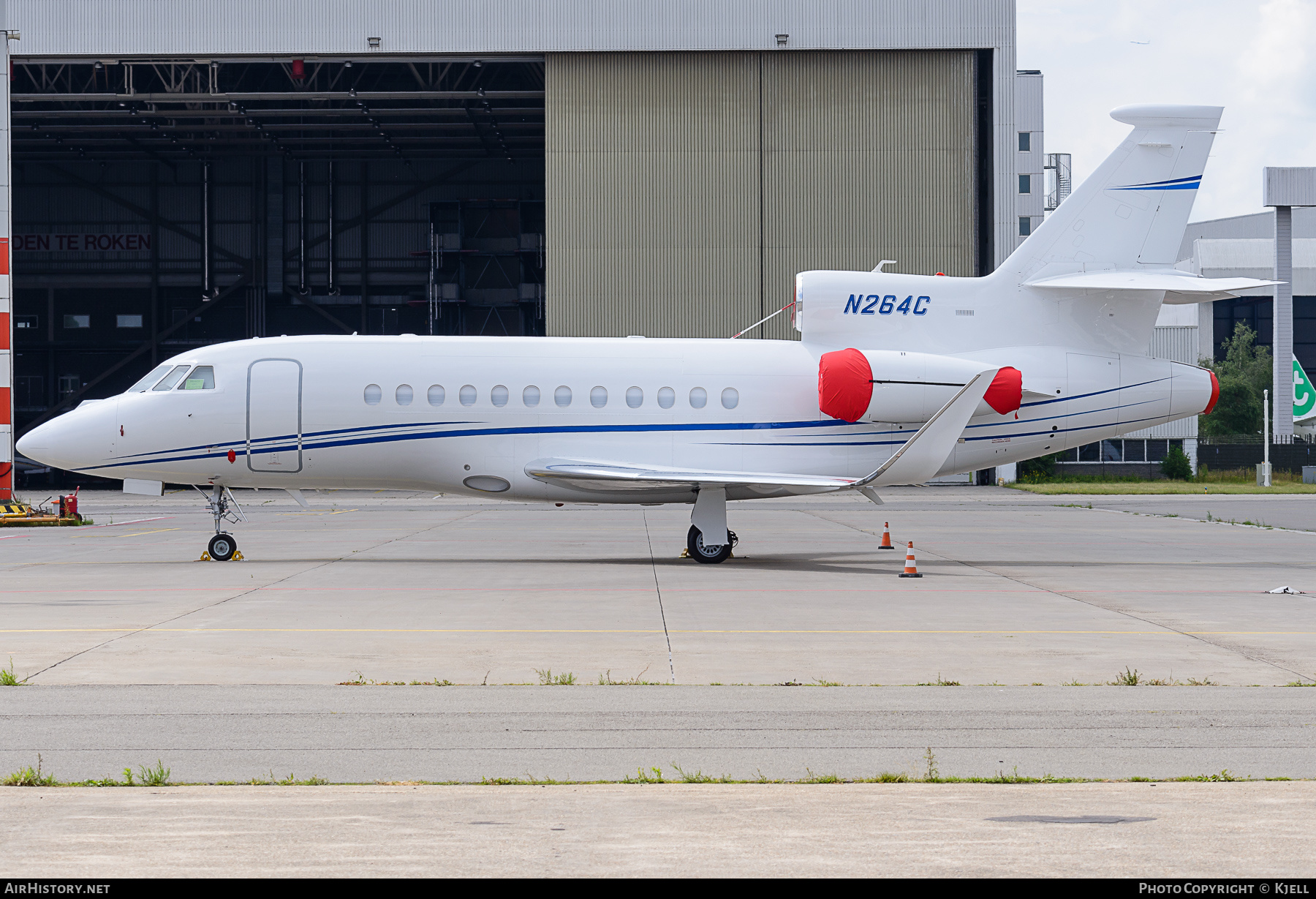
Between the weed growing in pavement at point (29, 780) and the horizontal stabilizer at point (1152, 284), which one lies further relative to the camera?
the horizontal stabilizer at point (1152, 284)

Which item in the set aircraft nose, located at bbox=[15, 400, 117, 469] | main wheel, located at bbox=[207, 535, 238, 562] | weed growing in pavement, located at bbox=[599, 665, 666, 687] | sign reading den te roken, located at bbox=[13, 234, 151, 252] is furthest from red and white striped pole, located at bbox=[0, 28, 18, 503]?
sign reading den te roken, located at bbox=[13, 234, 151, 252]

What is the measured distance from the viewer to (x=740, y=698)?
9.21 meters

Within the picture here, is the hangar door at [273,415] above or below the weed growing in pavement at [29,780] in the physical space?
above

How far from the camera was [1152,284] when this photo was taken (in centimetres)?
2119

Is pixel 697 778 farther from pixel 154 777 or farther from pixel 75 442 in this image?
pixel 75 442

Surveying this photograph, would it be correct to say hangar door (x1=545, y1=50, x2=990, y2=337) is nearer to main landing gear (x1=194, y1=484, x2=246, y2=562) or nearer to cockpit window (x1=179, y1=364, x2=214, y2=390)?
main landing gear (x1=194, y1=484, x2=246, y2=562)

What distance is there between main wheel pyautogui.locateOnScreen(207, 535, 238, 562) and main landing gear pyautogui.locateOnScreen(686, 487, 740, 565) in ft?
25.2

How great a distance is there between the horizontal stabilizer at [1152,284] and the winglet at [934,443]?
114 inches

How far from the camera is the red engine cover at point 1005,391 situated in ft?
69.8

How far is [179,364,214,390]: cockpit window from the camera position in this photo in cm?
2117

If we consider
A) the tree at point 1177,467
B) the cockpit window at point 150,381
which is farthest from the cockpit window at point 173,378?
the tree at point 1177,467

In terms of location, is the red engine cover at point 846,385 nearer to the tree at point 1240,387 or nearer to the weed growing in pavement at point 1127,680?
the weed growing in pavement at point 1127,680

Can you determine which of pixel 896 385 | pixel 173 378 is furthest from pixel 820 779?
pixel 173 378
